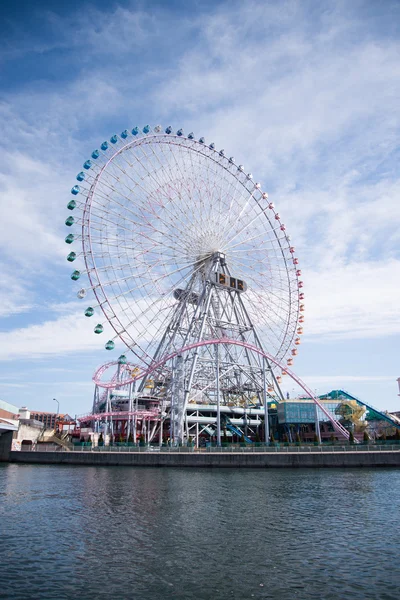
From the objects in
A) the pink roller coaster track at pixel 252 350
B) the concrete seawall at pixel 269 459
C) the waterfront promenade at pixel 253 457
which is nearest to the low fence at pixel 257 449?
the waterfront promenade at pixel 253 457

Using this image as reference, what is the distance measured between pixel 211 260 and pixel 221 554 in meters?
56.5

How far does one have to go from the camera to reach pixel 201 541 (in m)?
20.4

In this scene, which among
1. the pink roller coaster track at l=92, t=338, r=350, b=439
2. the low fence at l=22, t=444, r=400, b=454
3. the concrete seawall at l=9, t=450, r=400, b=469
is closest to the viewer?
the concrete seawall at l=9, t=450, r=400, b=469

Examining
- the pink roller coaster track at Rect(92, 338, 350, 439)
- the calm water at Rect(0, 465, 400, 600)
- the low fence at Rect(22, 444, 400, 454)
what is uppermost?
the pink roller coaster track at Rect(92, 338, 350, 439)

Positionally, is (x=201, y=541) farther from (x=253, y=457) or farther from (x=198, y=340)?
(x=198, y=340)

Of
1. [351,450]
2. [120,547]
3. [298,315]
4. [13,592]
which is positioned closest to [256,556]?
[120,547]

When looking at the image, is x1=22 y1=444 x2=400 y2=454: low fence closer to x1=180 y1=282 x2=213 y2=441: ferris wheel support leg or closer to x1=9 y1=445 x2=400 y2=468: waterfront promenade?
x1=9 y1=445 x2=400 y2=468: waterfront promenade

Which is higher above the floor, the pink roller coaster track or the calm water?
the pink roller coaster track

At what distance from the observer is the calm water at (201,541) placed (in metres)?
14.9

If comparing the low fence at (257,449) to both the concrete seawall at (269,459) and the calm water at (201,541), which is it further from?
the calm water at (201,541)

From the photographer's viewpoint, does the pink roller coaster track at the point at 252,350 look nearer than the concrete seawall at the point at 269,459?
No

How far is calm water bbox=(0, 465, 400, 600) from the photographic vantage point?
14914 millimetres

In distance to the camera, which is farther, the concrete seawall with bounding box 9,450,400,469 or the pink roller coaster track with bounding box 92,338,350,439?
the pink roller coaster track with bounding box 92,338,350,439

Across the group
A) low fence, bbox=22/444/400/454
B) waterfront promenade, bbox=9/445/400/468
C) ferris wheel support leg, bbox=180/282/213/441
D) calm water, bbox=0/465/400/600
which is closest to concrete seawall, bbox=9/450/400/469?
waterfront promenade, bbox=9/445/400/468
